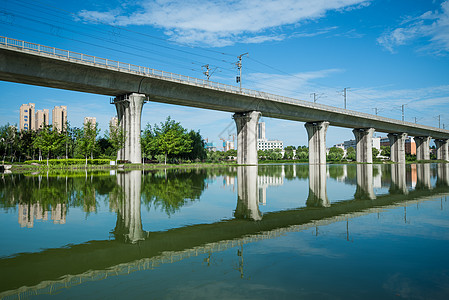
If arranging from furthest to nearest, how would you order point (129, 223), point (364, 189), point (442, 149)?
1. point (442, 149)
2. point (364, 189)
3. point (129, 223)

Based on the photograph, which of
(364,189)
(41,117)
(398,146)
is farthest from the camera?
(41,117)

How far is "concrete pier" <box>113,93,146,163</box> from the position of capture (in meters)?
45.6

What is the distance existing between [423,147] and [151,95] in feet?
344

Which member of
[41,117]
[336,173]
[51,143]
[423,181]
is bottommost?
[336,173]

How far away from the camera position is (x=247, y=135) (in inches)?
A: 2400

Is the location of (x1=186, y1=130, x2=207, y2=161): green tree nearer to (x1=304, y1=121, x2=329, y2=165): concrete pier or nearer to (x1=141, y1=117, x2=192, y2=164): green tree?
(x1=141, y1=117, x2=192, y2=164): green tree

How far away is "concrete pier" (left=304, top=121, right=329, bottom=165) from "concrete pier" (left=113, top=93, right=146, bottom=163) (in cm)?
4388

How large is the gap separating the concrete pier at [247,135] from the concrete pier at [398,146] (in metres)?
63.1

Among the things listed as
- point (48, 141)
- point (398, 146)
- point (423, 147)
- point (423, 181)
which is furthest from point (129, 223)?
point (423, 147)

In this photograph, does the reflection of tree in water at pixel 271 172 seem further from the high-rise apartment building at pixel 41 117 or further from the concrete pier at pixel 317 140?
the high-rise apartment building at pixel 41 117

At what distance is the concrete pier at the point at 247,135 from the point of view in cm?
6081

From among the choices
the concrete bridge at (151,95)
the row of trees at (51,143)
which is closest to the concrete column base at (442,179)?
the concrete bridge at (151,95)

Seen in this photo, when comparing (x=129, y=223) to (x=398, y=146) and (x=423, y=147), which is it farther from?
(x=423, y=147)

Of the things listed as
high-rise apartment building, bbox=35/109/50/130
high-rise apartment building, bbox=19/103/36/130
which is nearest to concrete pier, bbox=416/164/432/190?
high-rise apartment building, bbox=35/109/50/130
